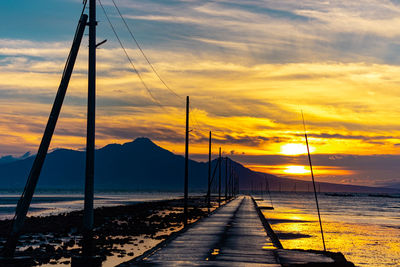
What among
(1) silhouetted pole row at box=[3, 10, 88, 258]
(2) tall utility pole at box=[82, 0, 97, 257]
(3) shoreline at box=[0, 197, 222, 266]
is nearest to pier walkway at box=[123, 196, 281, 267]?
(2) tall utility pole at box=[82, 0, 97, 257]

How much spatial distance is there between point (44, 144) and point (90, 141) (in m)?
1.75

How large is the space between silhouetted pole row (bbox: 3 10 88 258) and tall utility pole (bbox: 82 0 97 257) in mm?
467

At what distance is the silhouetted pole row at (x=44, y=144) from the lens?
17969mm

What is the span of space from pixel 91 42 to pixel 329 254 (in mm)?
12960

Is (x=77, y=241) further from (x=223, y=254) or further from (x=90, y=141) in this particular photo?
(x=90, y=141)

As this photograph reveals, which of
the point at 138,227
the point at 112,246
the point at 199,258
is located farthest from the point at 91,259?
the point at 138,227

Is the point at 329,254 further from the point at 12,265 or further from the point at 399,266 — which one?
the point at 12,265

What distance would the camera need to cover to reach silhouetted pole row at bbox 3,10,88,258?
18.0 metres

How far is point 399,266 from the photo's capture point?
25828mm

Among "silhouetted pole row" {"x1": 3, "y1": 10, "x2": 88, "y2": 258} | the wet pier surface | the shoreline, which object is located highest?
"silhouetted pole row" {"x1": 3, "y1": 10, "x2": 88, "y2": 258}

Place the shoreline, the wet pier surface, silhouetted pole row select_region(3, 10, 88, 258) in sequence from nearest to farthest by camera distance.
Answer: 1. silhouetted pole row select_region(3, 10, 88, 258)
2. the wet pier surface
3. the shoreline

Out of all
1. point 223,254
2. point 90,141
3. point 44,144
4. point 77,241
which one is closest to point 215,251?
point 223,254

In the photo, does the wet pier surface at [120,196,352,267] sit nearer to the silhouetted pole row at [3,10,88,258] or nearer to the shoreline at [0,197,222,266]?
the shoreline at [0,197,222,266]

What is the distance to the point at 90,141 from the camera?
18.5m
